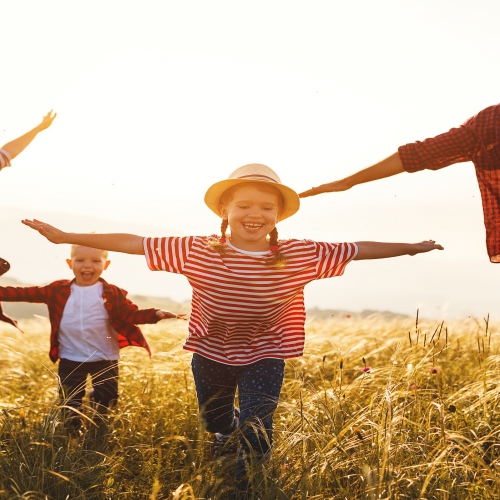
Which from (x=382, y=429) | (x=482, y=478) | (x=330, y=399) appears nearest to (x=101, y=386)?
(x=330, y=399)

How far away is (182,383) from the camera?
5.16 metres

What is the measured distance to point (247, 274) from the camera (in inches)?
152

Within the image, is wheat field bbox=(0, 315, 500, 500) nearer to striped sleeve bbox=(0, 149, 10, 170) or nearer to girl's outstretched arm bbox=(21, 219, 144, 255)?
girl's outstretched arm bbox=(21, 219, 144, 255)

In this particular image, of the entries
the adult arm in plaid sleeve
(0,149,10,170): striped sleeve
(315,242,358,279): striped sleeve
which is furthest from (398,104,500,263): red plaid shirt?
(0,149,10,170): striped sleeve

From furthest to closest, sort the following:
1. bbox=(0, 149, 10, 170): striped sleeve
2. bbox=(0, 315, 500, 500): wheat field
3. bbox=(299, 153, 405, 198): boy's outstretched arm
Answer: bbox=(0, 149, 10, 170): striped sleeve < bbox=(299, 153, 405, 198): boy's outstretched arm < bbox=(0, 315, 500, 500): wheat field

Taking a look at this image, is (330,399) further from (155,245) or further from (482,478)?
(155,245)

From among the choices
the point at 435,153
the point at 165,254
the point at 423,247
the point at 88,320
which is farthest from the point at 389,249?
the point at 88,320

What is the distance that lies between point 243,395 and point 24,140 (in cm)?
263

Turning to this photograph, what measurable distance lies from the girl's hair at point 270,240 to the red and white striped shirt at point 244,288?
0.11 ft

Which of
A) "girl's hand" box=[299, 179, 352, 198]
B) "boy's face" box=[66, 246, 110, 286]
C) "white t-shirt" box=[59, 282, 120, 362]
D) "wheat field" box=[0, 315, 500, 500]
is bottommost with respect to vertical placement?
"wheat field" box=[0, 315, 500, 500]

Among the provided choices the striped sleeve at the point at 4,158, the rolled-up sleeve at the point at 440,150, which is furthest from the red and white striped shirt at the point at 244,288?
the striped sleeve at the point at 4,158

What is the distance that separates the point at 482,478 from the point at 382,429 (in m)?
0.61

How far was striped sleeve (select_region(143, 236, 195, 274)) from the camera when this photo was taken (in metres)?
3.90

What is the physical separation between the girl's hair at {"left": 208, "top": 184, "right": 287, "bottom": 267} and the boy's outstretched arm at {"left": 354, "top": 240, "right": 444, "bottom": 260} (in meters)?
0.49
